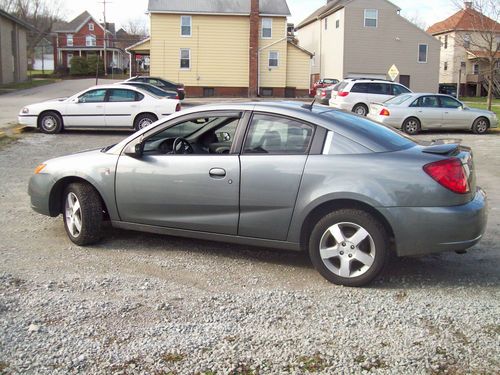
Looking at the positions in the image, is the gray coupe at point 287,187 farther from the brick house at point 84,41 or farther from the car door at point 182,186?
the brick house at point 84,41

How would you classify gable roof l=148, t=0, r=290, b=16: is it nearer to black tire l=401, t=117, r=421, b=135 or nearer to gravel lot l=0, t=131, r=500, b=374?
black tire l=401, t=117, r=421, b=135

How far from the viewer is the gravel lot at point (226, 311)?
353cm

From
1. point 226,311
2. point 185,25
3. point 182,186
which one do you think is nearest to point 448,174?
point 226,311

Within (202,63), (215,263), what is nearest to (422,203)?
(215,263)

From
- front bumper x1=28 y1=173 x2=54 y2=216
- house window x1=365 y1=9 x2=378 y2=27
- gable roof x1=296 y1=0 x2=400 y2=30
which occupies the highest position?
gable roof x1=296 y1=0 x2=400 y2=30

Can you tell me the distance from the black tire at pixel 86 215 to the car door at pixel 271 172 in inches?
60.4

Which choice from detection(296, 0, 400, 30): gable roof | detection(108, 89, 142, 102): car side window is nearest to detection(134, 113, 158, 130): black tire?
detection(108, 89, 142, 102): car side window

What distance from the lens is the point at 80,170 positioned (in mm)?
5773

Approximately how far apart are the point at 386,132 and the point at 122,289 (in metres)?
2.72

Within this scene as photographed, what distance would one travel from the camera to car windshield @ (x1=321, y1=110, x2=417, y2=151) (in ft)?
16.3

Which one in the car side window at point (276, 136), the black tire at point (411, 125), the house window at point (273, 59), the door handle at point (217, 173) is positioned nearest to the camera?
the car side window at point (276, 136)

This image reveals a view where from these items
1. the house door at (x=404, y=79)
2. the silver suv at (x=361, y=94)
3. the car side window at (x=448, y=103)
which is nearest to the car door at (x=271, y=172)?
the car side window at (x=448, y=103)

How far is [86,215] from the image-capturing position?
5.68 m

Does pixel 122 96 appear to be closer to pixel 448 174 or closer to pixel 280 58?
pixel 448 174
